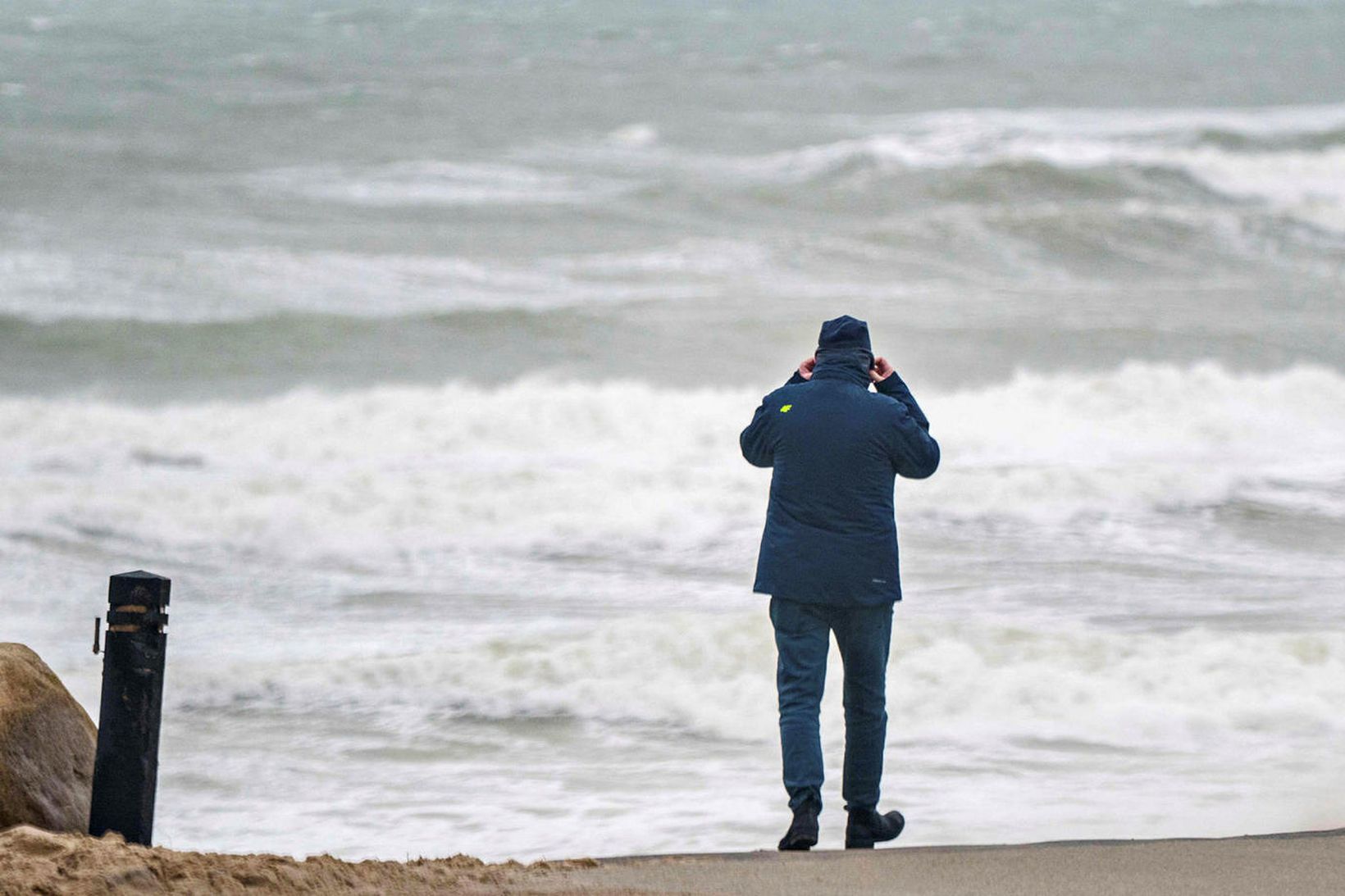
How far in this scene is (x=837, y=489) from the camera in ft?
14.9

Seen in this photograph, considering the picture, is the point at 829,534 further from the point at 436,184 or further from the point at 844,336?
the point at 436,184

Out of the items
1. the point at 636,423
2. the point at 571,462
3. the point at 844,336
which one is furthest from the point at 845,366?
the point at 636,423

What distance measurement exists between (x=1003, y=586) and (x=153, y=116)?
27.4m

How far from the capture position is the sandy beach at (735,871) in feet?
12.7

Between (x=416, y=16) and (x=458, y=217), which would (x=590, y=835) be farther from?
(x=416, y=16)

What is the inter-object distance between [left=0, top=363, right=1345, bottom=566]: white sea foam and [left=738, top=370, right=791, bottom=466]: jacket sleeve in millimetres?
6466

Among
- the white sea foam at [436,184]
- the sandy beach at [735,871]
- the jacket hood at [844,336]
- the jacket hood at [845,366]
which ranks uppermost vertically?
the white sea foam at [436,184]

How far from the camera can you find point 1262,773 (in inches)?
255

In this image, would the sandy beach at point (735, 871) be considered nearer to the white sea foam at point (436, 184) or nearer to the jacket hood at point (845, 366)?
the jacket hood at point (845, 366)

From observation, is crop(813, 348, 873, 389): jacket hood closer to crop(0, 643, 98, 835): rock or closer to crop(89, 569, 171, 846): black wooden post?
crop(89, 569, 171, 846): black wooden post

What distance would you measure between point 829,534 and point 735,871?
923 mm

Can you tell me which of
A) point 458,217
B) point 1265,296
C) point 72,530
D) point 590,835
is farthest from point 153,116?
point 590,835

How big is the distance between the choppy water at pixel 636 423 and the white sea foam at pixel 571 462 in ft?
0.24

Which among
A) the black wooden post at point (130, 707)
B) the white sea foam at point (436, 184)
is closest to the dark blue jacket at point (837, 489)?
the black wooden post at point (130, 707)
